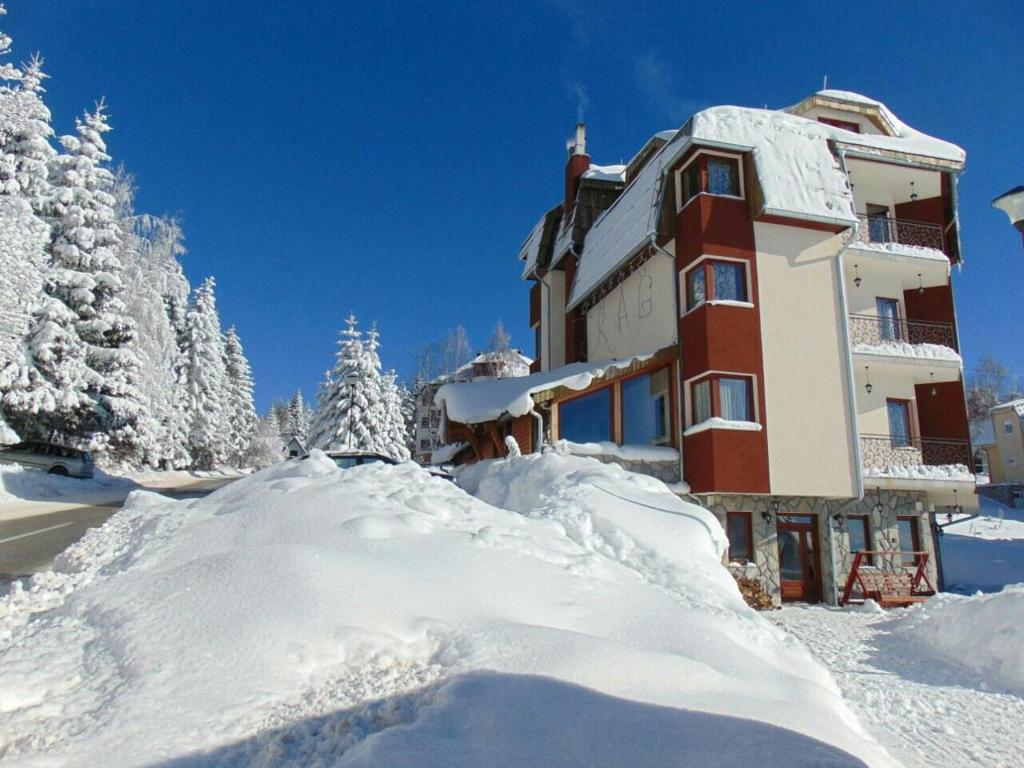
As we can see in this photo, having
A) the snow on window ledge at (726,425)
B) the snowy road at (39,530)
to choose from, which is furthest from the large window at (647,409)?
the snowy road at (39,530)

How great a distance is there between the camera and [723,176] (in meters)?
18.0

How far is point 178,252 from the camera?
3130cm

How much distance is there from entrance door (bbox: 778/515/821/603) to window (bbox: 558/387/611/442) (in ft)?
16.2

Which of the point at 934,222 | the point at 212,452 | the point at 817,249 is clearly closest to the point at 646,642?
the point at 817,249

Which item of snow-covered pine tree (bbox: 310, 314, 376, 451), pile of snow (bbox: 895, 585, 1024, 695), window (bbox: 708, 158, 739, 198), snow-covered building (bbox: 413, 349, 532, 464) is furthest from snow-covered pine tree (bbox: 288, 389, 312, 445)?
pile of snow (bbox: 895, 585, 1024, 695)

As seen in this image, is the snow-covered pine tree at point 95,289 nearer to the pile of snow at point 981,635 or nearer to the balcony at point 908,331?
the balcony at point 908,331

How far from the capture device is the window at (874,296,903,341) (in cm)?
1950

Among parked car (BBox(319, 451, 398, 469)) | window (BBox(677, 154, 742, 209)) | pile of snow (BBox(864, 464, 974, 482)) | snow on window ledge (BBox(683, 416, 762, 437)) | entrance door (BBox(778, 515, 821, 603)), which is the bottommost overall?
entrance door (BBox(778, 515, 821, 603))

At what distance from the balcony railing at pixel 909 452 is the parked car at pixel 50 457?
25246 millimetres

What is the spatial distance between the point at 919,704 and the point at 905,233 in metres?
16.0

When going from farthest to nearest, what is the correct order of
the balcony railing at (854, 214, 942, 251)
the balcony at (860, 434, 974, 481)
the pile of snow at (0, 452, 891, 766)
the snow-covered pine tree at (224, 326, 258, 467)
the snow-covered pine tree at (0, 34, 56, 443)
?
the snow-covered pine tree at (224, 326, 258, 467) < the snow-covered pine tree at (0, 34, 56, 443) < the balcony railing at (854, 214, 942, 251) < the balcony at (860, 434, 974, 481) < the pile of snow at (0, 452, 891, 766)

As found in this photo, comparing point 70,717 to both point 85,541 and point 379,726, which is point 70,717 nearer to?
point 379,726

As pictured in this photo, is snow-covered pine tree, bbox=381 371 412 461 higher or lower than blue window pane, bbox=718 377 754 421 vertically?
higher

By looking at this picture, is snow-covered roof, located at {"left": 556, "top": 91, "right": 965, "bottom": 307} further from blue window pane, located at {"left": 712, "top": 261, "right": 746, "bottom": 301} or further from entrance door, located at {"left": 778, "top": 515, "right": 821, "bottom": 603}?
entrance door, located at {"left": 778, "top": 515, "right": 821, "bottom": 603}
